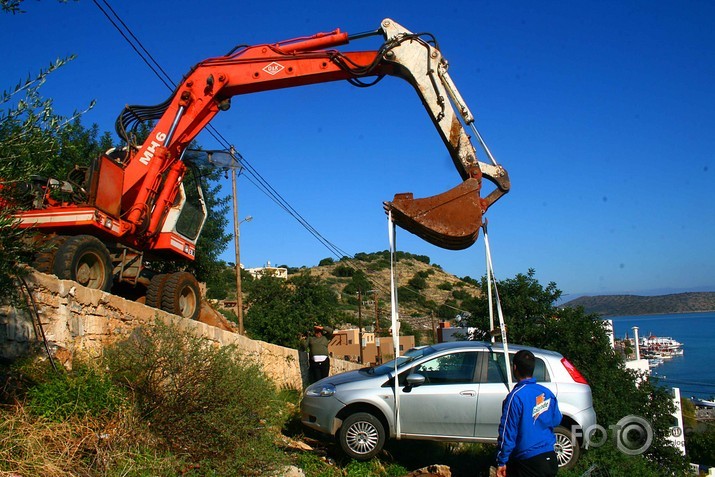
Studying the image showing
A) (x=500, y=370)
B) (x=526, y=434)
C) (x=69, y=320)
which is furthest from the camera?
(x=500, y=370)

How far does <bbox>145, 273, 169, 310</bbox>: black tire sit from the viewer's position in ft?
34.7

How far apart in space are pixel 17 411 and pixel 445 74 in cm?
686

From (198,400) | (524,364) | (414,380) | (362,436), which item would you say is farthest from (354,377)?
(524,364)

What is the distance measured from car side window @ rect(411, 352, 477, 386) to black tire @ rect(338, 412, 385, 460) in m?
0.88

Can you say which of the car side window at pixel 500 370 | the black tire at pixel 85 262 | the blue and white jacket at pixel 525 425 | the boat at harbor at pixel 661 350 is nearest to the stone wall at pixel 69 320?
the black tire at pixel 85 262

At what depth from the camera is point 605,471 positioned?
752 cm

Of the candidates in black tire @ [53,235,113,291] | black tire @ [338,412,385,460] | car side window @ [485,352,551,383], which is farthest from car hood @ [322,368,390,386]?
black tire @ [53,235,113,291]

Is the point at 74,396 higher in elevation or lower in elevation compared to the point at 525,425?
higher

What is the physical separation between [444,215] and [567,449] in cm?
348

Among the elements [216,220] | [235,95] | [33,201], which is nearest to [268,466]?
[33,201]

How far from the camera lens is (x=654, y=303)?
110m

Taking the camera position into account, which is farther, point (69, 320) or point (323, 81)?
point (323, 81)

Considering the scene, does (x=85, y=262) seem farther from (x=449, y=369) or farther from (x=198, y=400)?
(x=449, y=369)

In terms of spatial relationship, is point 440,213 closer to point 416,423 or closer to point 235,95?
point 416,423
